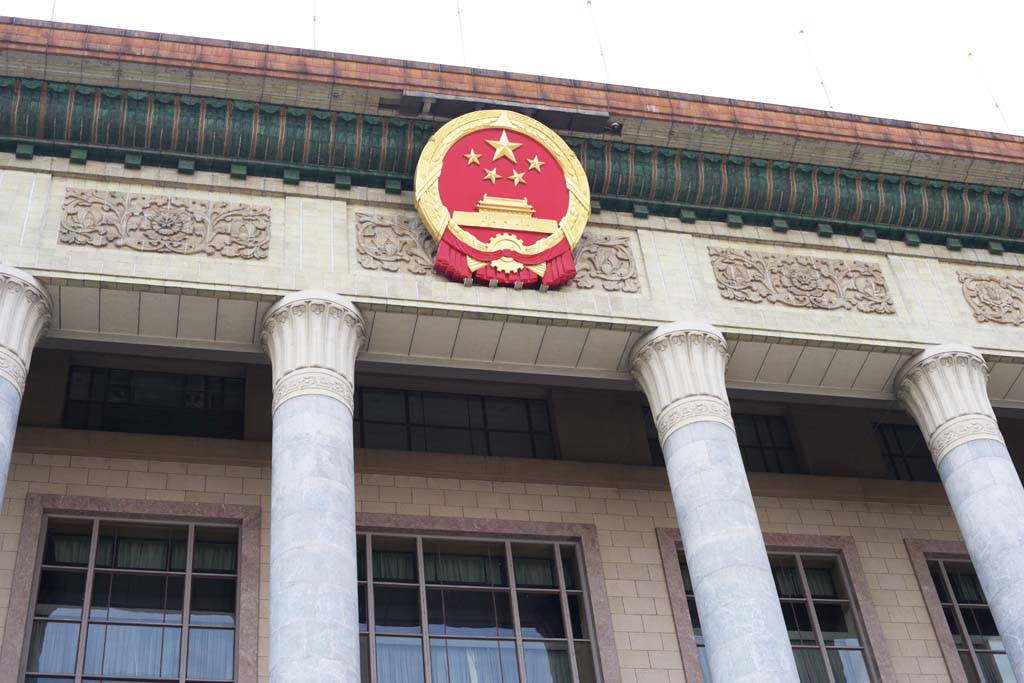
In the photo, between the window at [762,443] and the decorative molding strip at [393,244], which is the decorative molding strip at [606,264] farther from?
the window at [762,443]

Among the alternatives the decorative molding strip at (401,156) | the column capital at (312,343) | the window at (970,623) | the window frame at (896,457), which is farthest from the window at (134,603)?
the window frame at (896,457)

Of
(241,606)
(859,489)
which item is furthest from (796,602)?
(241,606)

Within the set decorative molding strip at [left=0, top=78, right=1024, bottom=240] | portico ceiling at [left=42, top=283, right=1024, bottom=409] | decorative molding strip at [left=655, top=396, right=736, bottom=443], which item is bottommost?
decorative molding strip at [left=655, top=396, right=736, bottom=443]

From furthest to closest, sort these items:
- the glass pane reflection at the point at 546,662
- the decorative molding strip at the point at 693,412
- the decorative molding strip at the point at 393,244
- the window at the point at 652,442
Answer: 1. the window at the point at 652,442
2. the glass pane reflection at the point at 546,662
3. the decorative molding strip at the point at 393,244
4. the decorative molding strip at the point at 693,412

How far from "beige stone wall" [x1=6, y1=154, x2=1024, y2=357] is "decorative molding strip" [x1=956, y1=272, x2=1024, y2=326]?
0.13m

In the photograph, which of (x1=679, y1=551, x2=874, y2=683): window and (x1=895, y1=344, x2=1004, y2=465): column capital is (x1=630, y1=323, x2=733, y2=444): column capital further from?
(x1=679, y1=551, x2=874, y2=683): window

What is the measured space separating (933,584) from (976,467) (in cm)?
344

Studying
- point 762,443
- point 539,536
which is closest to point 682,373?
point 539,536

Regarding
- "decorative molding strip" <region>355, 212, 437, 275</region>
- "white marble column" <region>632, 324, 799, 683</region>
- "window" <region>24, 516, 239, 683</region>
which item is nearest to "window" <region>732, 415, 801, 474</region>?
"white marble column" <region>632, 324, 799, 683</region>

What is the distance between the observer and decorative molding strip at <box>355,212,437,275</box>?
14.6 metres

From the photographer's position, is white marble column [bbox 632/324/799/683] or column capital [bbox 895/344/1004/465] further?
column capital [bbox 895/344/1004/465]

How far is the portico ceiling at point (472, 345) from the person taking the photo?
13.8 m

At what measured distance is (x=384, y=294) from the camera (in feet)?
46.8

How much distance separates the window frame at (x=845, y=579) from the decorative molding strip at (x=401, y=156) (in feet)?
14.3
